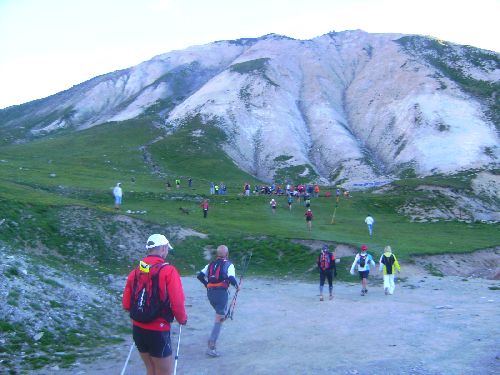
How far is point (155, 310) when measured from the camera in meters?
8.63

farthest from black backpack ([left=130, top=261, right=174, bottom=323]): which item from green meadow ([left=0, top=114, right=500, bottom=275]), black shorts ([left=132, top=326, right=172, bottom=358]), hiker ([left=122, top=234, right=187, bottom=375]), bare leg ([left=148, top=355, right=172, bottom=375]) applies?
green meadow ([left=0, top=114, right=500, bottom=275])

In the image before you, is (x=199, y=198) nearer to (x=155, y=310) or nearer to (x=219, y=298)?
(x=219, y=298)

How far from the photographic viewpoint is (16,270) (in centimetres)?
1777

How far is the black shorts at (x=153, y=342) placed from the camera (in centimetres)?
881

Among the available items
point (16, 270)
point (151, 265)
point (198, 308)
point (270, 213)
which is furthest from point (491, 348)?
point (270, 213)

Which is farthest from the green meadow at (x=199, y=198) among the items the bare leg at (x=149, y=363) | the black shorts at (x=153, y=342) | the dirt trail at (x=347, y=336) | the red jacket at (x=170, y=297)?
the red jacket at (x=170, y=297)

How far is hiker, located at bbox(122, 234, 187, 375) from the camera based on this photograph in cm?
869

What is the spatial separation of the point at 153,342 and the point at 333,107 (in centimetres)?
13161

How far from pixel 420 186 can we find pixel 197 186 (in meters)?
33.7

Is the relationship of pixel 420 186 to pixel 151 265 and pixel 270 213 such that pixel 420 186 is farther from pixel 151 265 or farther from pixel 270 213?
pixel 151 265

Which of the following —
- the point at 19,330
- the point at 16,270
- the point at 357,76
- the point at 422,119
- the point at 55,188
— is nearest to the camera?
the point at 19,330

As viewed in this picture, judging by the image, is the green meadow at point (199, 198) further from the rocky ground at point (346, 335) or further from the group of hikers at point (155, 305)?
the group of hikers at point (155, 305)

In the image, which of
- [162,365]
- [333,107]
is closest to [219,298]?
[162,365]

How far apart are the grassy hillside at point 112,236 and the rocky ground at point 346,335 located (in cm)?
231
